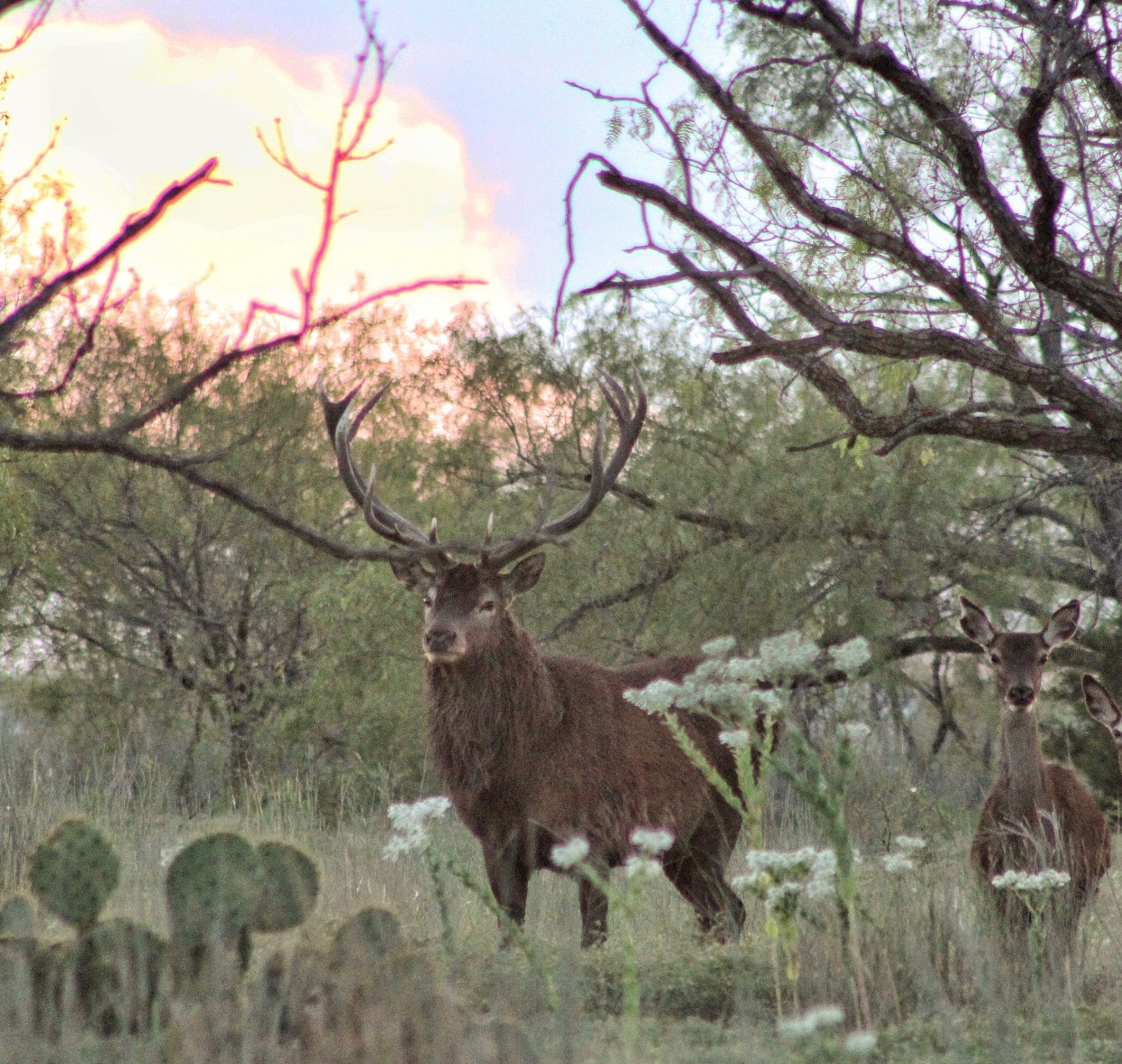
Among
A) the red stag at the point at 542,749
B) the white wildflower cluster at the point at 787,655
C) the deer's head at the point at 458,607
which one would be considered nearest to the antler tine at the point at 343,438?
the red stag at the point at 542,749

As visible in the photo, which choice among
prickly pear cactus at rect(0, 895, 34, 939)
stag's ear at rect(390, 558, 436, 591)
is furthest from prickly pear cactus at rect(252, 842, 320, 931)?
stag's ear at rect(390, 558, 436, 591)

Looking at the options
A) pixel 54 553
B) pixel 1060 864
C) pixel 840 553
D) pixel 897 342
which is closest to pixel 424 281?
pixel 897 342

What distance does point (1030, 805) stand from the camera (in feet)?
19.0

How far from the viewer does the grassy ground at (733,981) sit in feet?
11.0

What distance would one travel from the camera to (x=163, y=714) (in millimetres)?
11984

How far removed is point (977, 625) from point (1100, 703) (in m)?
0.75

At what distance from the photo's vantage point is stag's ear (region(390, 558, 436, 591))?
648cm

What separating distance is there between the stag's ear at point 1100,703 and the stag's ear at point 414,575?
287 centimetres

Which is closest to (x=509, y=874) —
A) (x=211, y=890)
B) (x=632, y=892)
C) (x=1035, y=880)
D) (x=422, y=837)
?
(x=211, y=890)

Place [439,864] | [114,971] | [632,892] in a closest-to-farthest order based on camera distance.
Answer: [632,892] → [439,864] → [114,971]

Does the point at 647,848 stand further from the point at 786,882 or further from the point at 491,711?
the point at 491,711

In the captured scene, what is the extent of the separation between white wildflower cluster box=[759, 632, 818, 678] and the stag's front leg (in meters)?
2.61

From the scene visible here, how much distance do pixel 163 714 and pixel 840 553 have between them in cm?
547

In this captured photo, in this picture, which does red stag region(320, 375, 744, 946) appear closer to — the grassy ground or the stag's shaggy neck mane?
the stag's shaggy neck mane
